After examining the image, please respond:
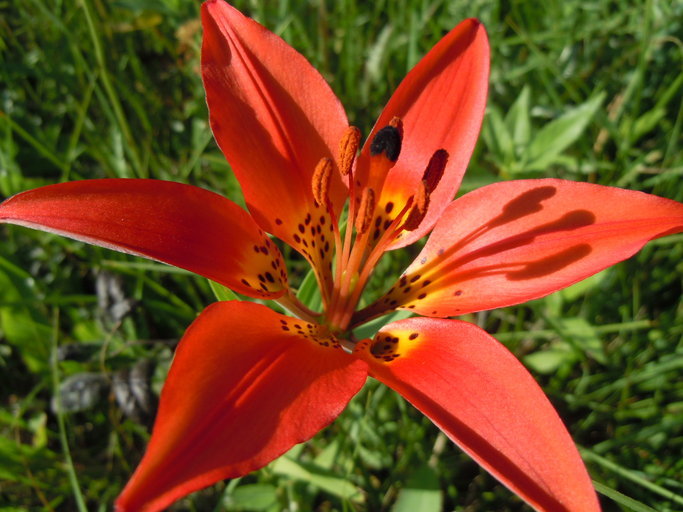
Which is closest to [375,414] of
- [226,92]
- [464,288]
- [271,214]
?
[464,288]

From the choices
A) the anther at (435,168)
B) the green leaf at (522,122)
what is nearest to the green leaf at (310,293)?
the anther at (435,168)

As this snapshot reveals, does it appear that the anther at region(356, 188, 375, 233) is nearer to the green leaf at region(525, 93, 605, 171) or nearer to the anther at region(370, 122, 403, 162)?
the anther at region(370, 122, 403, 162)

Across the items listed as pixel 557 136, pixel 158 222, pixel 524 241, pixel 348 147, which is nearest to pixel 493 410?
pixel 524 241

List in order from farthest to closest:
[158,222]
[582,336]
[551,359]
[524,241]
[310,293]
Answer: [551,359]
[582,336]
[310,293]
[524,241]
[158,222]

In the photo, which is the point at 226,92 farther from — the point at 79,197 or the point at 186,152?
the point at 186,152

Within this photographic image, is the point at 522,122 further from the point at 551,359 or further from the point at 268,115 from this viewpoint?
the point at 268,115

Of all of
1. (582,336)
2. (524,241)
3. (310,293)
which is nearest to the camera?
(524,241)

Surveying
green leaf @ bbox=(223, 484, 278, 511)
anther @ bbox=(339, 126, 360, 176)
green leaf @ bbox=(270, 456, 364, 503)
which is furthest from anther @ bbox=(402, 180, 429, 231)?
green leaf @ bbox=(223, 484, 278, 511)
